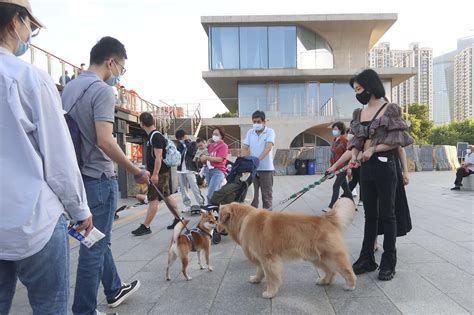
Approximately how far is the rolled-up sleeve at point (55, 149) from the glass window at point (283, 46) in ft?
104

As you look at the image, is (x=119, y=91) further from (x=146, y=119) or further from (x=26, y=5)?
(x=26, y=5)

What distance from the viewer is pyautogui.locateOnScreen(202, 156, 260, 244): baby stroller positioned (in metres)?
5.69

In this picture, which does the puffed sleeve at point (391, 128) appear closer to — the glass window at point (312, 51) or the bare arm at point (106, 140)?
the bare arm at point (106, 140)

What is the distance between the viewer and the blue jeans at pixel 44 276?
5.21 ft

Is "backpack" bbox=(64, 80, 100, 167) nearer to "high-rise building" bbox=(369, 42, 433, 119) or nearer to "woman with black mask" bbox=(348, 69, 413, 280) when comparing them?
"woman with black mask" bbox=(348, 69, 413, 280)

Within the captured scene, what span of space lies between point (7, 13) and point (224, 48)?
32078 millimetres

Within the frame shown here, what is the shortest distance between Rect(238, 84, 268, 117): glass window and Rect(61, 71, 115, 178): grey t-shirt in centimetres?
3018

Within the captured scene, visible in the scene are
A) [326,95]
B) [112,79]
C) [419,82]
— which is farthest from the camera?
[419,82]

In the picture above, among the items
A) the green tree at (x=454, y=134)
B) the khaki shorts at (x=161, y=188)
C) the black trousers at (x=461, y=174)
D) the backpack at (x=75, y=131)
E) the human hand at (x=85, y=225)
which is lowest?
the black trousers at (x=461, y=174)

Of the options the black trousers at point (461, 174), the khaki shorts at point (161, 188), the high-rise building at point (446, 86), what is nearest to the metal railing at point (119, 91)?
the khaki shorts at point (161, 188)

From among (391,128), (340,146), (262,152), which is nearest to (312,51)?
(340,146)

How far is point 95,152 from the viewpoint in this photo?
2.72m

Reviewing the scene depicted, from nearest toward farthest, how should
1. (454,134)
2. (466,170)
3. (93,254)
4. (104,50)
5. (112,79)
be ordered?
(93,254) < (104,50) < (112,79) < (466,170) < (454,134)

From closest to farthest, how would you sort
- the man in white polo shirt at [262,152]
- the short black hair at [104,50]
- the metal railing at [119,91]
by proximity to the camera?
the short black hair at [104,50]
the man in white polo shirt at [262,152]
the metal railing at [119,91]
